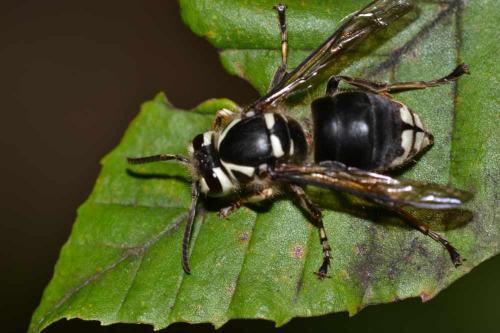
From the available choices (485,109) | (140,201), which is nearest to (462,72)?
(485,109)

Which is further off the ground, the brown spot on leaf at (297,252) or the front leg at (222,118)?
the front leg at (222,118)

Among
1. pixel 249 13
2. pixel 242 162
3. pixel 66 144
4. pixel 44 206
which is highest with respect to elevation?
pixel 249 13

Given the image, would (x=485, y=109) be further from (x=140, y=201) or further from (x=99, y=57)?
(x=99, y=57)

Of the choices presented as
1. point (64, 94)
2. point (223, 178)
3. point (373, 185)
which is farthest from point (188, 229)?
point (64, 94)

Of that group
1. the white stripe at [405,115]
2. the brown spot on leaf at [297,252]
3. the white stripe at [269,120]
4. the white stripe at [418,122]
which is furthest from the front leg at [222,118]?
the white stripe at [418,122]

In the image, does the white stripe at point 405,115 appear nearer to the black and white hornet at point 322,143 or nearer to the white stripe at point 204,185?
the black and white hornet at point 322,143

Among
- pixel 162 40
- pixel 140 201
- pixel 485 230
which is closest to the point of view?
pixel 485 230

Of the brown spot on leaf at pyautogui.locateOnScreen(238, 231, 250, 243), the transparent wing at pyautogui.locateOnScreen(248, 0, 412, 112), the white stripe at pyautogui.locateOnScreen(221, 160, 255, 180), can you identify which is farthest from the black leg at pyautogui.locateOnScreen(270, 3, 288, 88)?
the brown spot on leaf at pyautogui.locateOnScreen(238, 231, 250, 243)
